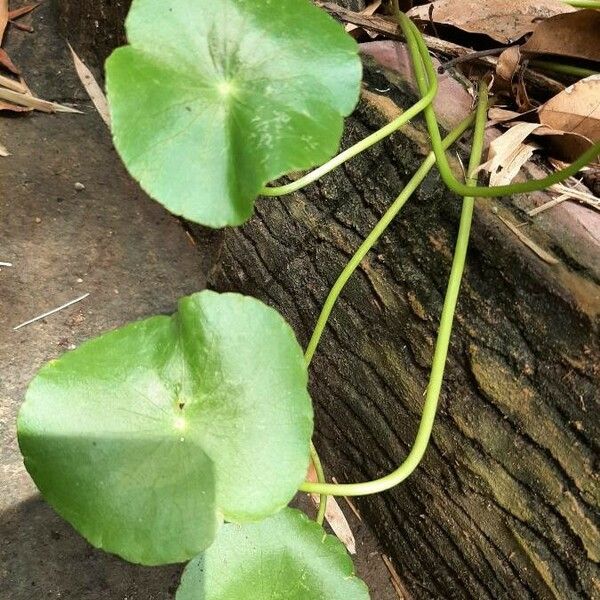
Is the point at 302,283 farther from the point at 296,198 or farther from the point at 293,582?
the point at 293,582

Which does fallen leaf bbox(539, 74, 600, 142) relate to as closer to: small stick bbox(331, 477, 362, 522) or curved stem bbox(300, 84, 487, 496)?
curved stem bbox(300, 84, 487, 496)

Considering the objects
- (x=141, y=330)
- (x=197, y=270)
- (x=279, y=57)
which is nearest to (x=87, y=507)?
(x=141, y=330)

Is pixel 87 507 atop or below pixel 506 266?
below

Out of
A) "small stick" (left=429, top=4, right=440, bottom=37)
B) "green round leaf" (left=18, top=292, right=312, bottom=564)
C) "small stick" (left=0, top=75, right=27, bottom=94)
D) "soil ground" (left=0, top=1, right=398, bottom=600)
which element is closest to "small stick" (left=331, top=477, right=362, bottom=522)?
"soil ground" (left=0, top=1, right=398, bottom=600)

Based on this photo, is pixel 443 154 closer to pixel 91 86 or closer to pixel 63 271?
pixel 63 271

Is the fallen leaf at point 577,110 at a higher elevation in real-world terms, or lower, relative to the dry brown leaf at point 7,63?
higher

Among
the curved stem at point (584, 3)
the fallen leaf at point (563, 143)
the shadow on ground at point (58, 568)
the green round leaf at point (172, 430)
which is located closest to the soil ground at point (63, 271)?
the shadow on ground at point (58, 568)

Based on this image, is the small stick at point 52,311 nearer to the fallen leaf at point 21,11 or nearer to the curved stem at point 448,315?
the curved stem at point 448,315
